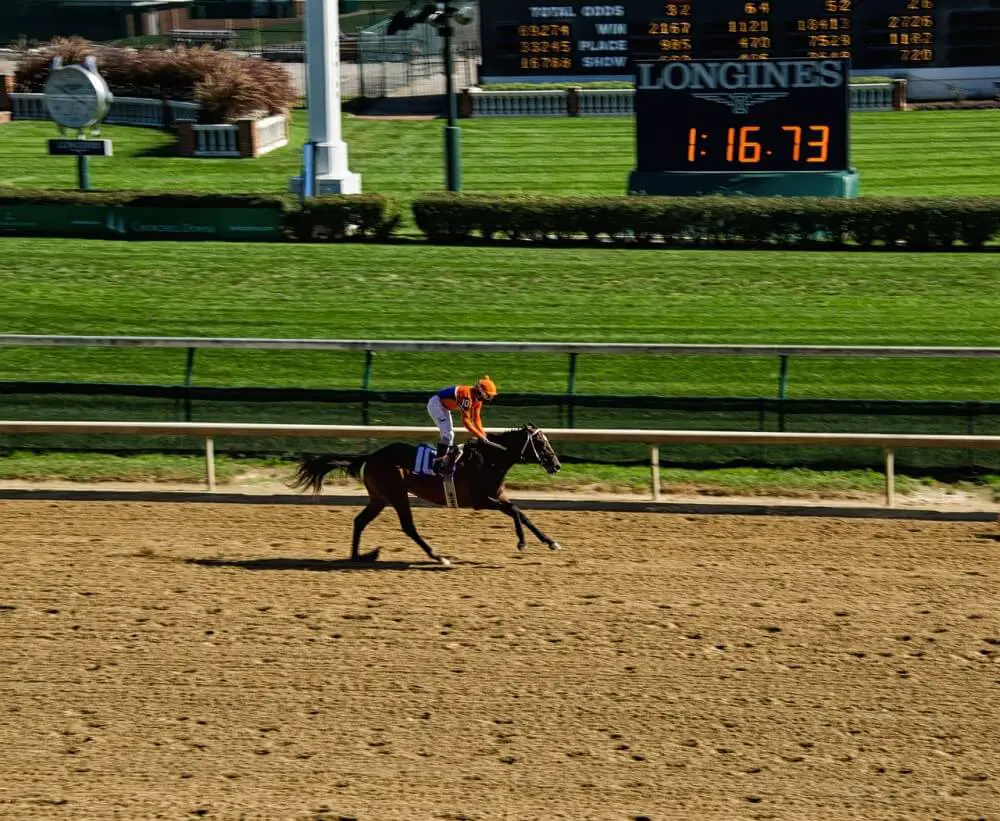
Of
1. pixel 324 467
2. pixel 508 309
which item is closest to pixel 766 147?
pixel 508 309

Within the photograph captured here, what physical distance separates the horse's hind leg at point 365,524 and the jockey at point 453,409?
52 centimetres

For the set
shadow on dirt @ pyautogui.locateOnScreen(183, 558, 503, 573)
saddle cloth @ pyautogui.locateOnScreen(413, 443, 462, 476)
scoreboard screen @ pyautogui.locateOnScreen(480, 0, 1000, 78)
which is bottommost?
shadow on dirt @ pyautogui.locateOnScreen(183, 558, 503, 573)

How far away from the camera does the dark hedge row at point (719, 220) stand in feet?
62.6

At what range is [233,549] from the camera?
37.2 ft

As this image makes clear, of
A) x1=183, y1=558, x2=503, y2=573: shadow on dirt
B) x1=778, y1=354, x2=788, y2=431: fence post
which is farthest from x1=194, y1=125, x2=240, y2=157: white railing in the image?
x1=183, y1=558, x2=503, y2=573: shadow on dirt

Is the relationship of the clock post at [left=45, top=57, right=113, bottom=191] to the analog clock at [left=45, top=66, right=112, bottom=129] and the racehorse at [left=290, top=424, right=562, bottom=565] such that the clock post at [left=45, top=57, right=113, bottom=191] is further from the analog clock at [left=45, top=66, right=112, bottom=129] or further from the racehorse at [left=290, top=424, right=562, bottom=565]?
the racehorse at [left=290, top=424, right=562, bottom=565]

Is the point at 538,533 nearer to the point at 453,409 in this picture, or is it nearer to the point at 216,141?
the point at 453,409

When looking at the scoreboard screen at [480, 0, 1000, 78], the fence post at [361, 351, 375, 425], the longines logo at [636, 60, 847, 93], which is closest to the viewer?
the fence post at [361, 351, 375, 425]

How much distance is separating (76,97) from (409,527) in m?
14.4

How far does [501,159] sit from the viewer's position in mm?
26734

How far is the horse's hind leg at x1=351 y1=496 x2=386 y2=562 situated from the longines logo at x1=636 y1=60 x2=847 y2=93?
11.1 meters

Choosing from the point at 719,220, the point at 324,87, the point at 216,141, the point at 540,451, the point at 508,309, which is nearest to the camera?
the point at 540,451

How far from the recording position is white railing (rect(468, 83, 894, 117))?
3053cm

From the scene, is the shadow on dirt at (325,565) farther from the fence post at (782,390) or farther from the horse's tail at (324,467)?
the fence post at (782,390)
